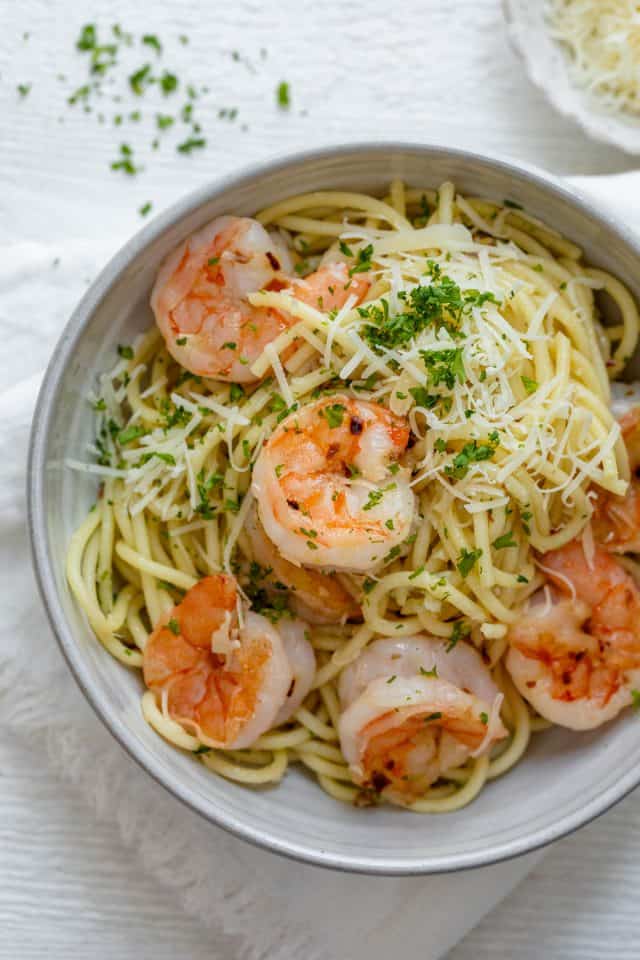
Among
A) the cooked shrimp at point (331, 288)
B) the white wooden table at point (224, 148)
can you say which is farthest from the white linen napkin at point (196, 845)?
the cooked shrimp at point (331, 288)

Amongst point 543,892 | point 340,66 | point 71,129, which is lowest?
point 543,892

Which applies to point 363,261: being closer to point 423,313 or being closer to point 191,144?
point 423,313

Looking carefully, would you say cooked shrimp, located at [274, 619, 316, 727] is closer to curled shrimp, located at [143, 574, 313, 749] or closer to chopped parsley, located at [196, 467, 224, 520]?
curled shrimp, located at [143, 574, 313, 749]

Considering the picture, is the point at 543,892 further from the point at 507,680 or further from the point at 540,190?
the point at 540,190

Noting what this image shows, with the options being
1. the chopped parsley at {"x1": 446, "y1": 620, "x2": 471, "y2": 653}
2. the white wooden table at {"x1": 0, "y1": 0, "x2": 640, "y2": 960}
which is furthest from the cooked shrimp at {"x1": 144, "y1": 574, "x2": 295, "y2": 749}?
the white wooden table at {"x1": 0, "y1": 0, "x2": 640, "y2": 960}

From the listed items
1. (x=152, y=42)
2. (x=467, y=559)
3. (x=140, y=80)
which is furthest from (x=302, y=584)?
(x=152, y=42)

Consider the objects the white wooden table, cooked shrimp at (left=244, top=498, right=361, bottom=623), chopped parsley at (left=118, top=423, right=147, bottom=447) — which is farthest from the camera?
the white wooden table

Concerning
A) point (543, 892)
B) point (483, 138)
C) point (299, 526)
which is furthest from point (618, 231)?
point (543, 892)

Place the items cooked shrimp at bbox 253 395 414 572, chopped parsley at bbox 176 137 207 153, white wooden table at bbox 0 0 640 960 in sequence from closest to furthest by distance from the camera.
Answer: cooked shrimp at bbox 253 395 414 572
white wooden table at bbox 0 0 640 960
chopped parsley at bbox 176 137 207 153
